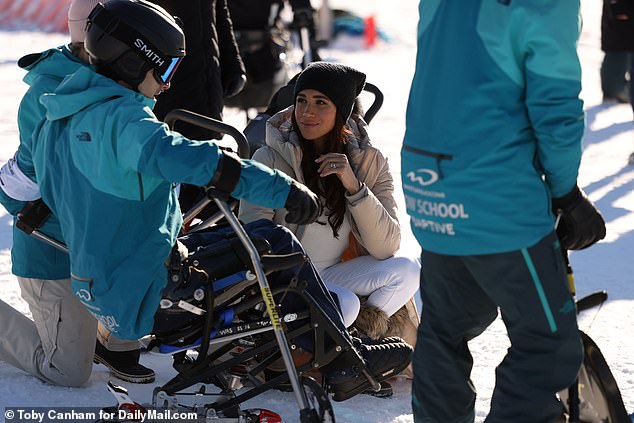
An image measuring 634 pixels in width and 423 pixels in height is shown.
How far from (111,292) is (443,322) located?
41.3 inches

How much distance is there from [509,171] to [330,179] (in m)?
1.56

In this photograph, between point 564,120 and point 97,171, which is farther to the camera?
point 97,171

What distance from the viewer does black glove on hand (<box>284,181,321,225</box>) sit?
3188mm

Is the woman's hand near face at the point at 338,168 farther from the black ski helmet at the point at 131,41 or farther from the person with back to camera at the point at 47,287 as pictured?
the person with back to camera at the point at 47,287

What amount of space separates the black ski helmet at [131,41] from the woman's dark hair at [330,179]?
3.12 ft

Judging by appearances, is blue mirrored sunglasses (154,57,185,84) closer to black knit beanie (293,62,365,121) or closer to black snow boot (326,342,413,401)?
black knit beanie (293,62,365,121)

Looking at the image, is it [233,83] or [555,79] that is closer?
[555,79]

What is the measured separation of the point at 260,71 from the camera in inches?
314

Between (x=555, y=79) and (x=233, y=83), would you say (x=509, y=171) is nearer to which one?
(x=555, y=79)

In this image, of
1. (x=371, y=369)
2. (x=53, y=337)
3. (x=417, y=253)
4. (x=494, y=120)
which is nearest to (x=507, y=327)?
(x=494, y=120)

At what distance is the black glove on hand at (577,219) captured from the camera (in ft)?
9.59

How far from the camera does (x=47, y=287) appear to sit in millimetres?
4066

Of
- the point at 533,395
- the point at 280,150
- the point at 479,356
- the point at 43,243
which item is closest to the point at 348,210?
the point at 280,150

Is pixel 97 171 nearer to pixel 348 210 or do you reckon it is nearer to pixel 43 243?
pixel 43 243
